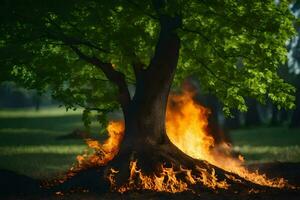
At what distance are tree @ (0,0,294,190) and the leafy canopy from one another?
32mm

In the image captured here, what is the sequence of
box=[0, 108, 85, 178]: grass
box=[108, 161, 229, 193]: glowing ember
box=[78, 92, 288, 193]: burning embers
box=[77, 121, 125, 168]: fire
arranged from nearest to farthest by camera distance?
box=[108, 161, 229, 193]: glowing ember → box=[78, 92, 288, 193]: burning embers → box=[77, 121, 125, 168]: fire → box=[0, 108, 85, 178]: grass

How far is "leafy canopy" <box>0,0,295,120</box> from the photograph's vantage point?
1431 cm

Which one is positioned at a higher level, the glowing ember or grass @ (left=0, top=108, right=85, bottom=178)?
the glowing ember

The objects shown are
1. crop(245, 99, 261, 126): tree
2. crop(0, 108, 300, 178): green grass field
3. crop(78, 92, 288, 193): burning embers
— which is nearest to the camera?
crop(78, 92, 288, 193): burning embers

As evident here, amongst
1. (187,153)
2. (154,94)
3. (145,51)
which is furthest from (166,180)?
(145,51)

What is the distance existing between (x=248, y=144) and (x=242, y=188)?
16.2 meters

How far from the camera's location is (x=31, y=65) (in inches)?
675

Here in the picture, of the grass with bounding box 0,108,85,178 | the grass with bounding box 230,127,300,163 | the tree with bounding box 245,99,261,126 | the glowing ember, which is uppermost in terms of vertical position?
the tree with bounding box 245,99,261,126

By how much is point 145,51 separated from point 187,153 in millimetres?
4775

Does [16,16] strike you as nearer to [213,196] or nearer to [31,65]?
[31,65]

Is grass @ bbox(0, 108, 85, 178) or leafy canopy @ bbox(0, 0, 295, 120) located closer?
leafy canopy @ bbox(0, 0, 295, 120)

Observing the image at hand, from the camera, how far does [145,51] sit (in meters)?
18.1

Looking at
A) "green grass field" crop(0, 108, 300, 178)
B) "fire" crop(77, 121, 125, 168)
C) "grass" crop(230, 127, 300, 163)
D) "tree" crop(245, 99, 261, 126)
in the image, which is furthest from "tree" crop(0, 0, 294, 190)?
"tree" crop(245, 99, 261, 126)

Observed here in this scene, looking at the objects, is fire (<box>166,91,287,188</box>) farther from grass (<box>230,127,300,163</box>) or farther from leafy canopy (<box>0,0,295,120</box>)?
Result: grass (<box>230,127,300,163</box>)
